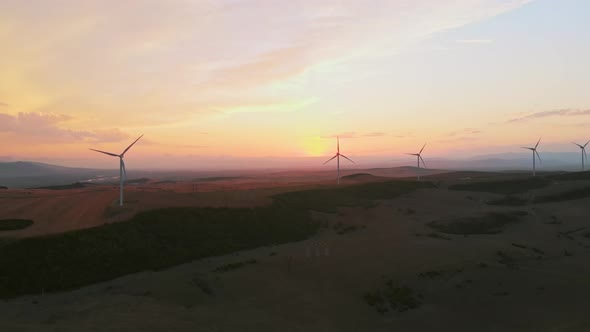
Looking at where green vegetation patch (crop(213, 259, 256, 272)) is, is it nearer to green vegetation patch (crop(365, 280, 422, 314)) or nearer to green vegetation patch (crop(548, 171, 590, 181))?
green vegetation patch (crop(365, 280, 422, 314))

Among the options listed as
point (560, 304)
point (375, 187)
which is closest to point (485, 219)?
point (375, 187)

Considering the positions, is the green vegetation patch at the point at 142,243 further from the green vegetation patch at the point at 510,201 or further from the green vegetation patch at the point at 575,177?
the green vegetation patch at the point at 575,177

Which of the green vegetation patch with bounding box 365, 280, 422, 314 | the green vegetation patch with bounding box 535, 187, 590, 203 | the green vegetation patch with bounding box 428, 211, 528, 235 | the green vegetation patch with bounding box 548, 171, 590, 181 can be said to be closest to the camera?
the green vegetation patch with bounding box 365, 280, 422, 314

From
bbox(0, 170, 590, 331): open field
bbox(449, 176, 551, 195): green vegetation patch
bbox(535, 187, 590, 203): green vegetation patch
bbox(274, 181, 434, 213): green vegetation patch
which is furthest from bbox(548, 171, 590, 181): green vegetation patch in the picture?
bbox(0, 170, 590, 331): open field

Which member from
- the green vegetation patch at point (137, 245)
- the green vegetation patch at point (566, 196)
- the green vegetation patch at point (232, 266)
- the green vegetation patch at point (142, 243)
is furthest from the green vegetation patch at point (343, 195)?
the green vegetation patch at point (232, 266)

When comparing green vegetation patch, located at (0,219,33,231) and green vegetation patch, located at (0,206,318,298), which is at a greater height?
green vegetation patch, located at (0,219,33,231)

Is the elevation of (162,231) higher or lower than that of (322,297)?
higher

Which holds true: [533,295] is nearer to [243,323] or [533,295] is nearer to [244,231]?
[243,323]
